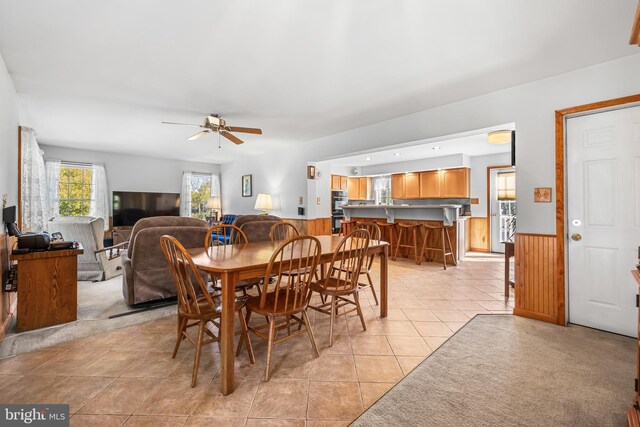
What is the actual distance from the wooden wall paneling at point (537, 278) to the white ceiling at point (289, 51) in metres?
1.67

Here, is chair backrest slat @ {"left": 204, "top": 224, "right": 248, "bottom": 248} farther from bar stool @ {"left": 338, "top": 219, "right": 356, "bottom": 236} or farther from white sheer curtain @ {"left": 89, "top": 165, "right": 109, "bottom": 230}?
white sheer curtain @ {"left": 89, "top": 165, "right": 109, "bottom": 230}

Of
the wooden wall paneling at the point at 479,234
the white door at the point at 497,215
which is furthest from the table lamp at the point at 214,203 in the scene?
the white door at the point at 497,215

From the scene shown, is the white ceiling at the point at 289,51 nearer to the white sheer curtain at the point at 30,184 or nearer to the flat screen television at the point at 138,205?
the white sheer curtain at the point at 30,184

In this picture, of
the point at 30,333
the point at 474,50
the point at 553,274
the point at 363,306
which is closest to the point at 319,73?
the point at 474,50

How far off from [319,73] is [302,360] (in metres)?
2.58

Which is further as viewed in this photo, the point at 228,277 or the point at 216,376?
the point at 216,376

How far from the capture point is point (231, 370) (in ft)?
5.85

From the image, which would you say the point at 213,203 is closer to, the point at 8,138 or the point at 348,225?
the point at 348,225

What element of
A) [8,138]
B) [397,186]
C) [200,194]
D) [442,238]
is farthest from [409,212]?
[200,194]

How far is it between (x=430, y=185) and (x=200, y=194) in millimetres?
Result: 6412

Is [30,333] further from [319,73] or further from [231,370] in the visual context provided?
[319,73]

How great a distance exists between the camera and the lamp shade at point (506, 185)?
6.71 m

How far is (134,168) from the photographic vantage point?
7.40 metres

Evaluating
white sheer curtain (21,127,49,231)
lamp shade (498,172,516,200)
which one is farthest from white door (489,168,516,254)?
white sheer curtain (21,127,49,231)
